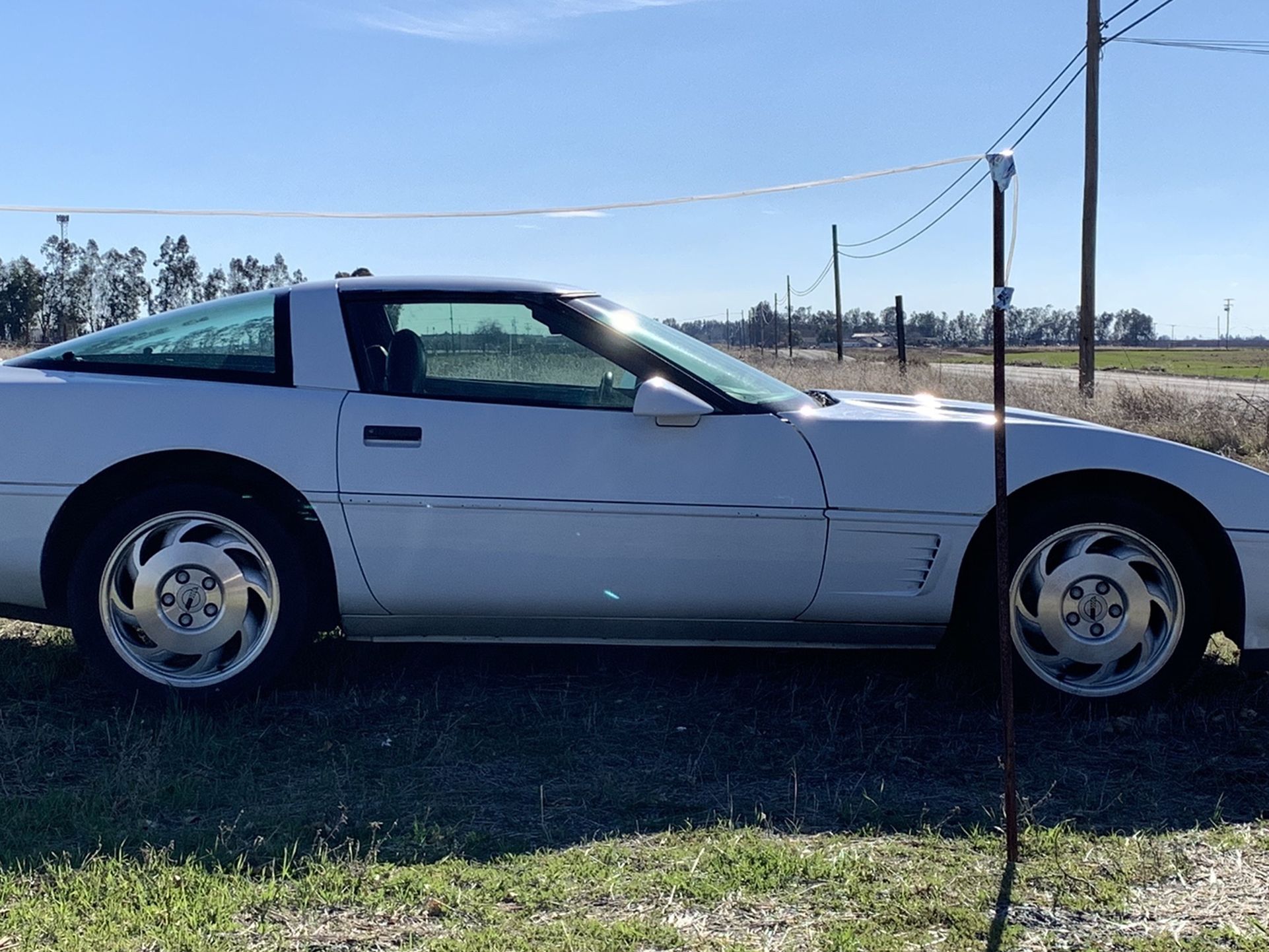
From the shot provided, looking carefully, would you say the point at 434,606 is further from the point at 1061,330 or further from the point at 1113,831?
the point at 1061,330

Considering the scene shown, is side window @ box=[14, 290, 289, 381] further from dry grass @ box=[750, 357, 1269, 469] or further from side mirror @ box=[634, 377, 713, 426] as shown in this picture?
dry grass @ box=[750, 357, 1269, 469]

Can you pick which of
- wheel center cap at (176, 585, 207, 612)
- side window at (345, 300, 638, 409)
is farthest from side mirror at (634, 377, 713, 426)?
wheel center cap at (176, 585, 207, 612)

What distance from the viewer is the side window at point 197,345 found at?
3742mm

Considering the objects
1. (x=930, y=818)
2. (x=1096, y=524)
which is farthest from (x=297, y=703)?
(x=1096, y=524)

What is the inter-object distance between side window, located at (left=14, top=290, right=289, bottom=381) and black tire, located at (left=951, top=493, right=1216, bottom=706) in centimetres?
230

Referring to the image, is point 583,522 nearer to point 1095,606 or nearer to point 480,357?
point 480,357

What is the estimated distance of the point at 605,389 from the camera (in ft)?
12.0

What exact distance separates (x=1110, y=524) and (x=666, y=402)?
141 centimetres

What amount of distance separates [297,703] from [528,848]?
1326 mm

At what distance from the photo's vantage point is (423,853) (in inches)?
104

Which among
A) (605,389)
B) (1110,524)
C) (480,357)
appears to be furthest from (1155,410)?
(480,357)

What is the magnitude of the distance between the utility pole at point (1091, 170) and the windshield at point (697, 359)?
13443 millimetres

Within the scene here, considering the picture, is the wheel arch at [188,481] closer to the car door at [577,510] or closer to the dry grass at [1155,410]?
the car door at [577,510]

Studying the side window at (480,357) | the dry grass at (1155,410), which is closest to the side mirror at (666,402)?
the side window at (480,357)
